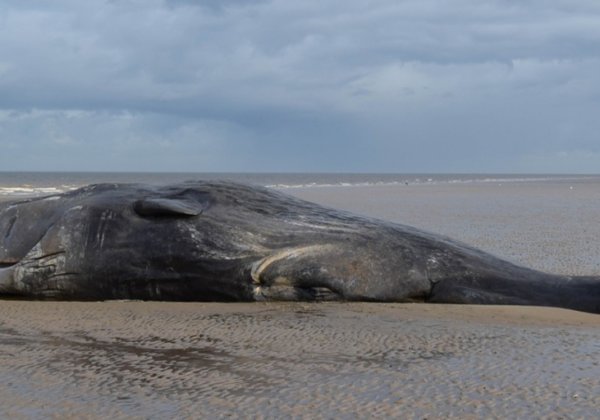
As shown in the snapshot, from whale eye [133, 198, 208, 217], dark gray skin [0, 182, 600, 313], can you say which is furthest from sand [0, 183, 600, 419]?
whale eye [133, 198, 208, 217]

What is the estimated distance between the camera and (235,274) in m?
7.07

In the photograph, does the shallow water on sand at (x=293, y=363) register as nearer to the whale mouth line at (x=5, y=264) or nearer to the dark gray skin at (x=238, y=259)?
the dark gray skin at (x=238, y=259)

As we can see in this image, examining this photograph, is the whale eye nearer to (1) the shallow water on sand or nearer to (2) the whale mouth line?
(1) the shallow water on sand

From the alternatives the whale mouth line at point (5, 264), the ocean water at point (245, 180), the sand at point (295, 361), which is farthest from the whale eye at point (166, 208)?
the ocean water at point (245, 180)

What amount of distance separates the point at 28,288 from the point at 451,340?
4.18 metres

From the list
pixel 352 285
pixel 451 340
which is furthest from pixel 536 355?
pixel 352 285

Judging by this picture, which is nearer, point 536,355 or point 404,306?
point 536,355

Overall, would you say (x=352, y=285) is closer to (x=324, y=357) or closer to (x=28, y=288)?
(x=324, y=357)

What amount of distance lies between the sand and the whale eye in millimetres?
868

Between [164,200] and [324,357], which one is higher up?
[164,200]

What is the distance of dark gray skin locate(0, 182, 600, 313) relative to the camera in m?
7.00

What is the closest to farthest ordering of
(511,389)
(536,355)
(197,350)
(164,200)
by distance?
1. (511,389)
2. (536,355)
3. (197,350)
4. (164,200)

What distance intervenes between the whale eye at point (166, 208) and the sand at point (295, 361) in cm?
87

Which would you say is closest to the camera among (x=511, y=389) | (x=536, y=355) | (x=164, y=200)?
(x=511, y=389)
